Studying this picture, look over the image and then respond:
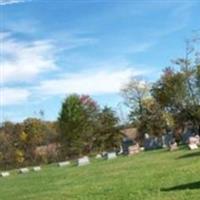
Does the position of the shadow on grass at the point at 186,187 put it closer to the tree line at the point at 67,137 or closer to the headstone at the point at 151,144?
the headstone at the point at 151,144

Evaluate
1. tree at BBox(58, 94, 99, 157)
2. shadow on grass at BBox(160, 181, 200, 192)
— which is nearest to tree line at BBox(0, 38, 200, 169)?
tree at BBox(58, 94, 99, 157)

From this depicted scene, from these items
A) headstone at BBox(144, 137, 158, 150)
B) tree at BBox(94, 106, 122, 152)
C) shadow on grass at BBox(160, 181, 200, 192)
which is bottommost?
shadow on grass at BBox(160, 181, 200, 192)

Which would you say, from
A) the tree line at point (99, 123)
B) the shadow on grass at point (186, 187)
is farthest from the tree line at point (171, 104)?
the shadow on grass at point (186, 187)

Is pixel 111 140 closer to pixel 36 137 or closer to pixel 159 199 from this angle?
pixel 36 137

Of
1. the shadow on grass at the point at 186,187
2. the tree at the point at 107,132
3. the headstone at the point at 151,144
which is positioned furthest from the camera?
the tree at the point at 107,132

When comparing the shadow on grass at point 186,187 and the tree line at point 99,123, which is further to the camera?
the tree line at point 99,123

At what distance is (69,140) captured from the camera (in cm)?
7244

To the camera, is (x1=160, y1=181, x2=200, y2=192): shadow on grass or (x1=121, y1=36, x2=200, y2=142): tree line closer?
(x1=160, y1=181, x2=200, y2=192): shadow on grass

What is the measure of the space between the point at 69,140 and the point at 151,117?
946 cm

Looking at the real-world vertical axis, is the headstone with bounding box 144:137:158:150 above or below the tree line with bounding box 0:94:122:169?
below

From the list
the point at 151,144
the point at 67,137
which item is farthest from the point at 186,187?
the point at 67,137

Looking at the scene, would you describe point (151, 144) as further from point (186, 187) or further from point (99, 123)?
point (186, 187)

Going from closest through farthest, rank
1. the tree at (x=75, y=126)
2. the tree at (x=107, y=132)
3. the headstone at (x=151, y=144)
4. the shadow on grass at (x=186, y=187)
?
the shadow on grass at (x=186, y=187), the headstone at (x=151, y=144), the tree at (x=75, y=126), the tree at (x=107, y=132)

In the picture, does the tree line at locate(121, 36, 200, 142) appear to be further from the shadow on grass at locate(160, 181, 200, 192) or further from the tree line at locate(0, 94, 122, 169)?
the shadow on grass at locate(160, 181, 200, 192)
